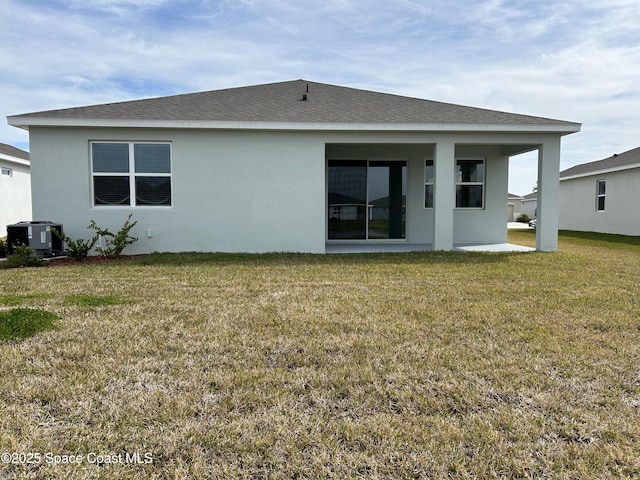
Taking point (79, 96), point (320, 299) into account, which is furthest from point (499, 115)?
point (79, 96)

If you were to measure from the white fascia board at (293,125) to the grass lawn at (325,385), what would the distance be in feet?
16.2

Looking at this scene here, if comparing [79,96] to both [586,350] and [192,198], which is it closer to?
[192,198]

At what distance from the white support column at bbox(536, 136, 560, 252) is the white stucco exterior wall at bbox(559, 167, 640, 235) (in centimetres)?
1040

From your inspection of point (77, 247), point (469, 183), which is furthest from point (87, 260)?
point (469, 183)

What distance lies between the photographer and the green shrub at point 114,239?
9.25 metres

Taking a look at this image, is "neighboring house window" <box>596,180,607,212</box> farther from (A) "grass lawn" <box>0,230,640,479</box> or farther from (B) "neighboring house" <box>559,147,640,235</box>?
(A) "grass lawn" <box>0,230,640,479</box>

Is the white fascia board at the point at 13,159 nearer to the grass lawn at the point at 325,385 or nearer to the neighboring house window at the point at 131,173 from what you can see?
the neighboring house window at the point at 131,173

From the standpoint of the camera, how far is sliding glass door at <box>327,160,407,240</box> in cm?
1245

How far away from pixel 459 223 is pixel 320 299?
8.44 metres

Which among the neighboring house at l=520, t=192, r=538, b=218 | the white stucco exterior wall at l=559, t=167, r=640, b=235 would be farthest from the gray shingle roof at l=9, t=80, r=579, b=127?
the neighboring house at l=520, t=192, r=538, b=218

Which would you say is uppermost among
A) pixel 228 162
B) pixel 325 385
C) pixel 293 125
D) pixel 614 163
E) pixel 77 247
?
pixel 614 163

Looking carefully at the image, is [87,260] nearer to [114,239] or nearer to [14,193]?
[114,239]

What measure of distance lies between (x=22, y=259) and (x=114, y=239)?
1832 millimetres

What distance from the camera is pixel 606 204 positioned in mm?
19641
